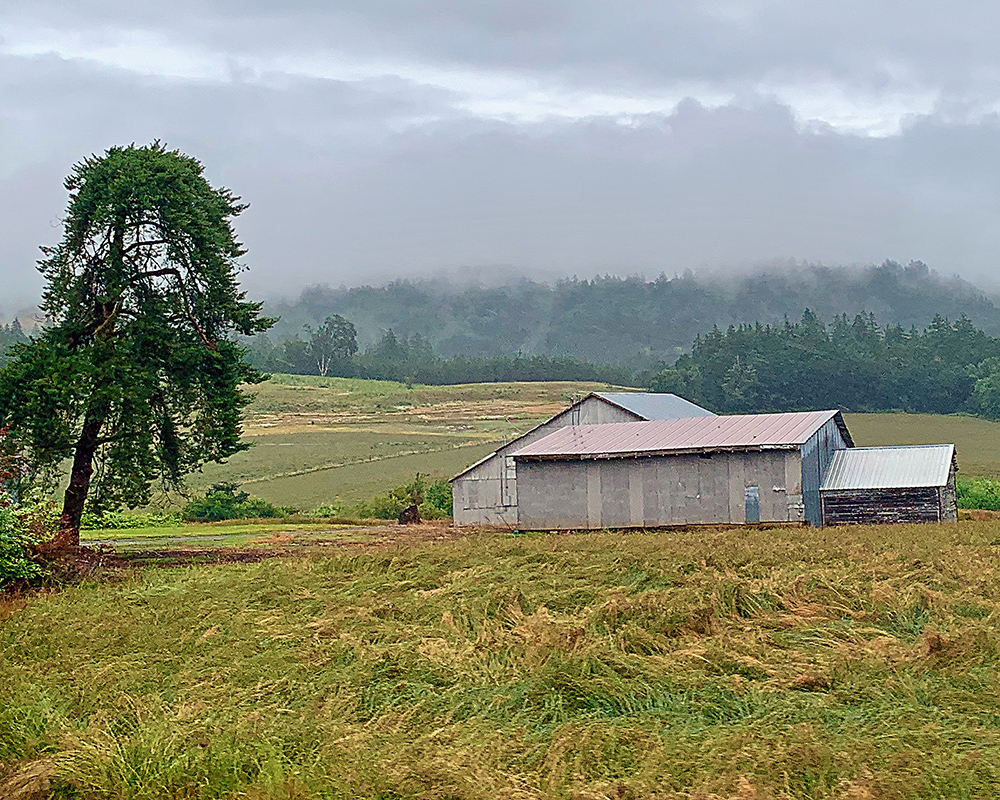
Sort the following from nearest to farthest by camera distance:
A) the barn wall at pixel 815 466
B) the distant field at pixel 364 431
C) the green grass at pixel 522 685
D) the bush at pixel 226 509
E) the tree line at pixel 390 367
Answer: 1. the green grass at pixel 522 685
2. the barn wall at pixel 815 466
3. the bush at pixel 226 509
4. the distant field at pixel 364 431
5. the tree line at pixel 390 367

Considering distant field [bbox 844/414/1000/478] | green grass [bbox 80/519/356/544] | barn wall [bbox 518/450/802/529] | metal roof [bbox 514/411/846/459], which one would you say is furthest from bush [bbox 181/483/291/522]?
distant field [bbox 844/414/1000/478]

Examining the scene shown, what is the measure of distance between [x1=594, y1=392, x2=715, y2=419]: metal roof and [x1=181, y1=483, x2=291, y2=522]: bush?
1968cm

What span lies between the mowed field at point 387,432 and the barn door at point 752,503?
32336 millimetres

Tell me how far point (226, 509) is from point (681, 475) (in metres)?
29.1

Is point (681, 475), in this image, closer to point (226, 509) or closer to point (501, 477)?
point (501, 477)

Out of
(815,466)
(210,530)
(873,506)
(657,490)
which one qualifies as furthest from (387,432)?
(873,506)

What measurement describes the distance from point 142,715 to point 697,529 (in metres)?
31.2

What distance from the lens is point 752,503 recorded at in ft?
138

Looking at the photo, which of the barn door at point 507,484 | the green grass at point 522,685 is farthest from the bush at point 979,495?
the green grass at point 522,685

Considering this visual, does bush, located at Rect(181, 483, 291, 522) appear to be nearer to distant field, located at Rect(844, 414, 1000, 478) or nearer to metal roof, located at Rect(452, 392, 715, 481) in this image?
metal roof, located at Rect(452, 392, 715, 481)

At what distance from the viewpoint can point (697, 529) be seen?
41812 millimetres

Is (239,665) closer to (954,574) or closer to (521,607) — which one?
(521,607)

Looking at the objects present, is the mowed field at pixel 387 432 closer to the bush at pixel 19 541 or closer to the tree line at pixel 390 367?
the tree line at pixel 390 367

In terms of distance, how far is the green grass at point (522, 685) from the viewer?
990cm
